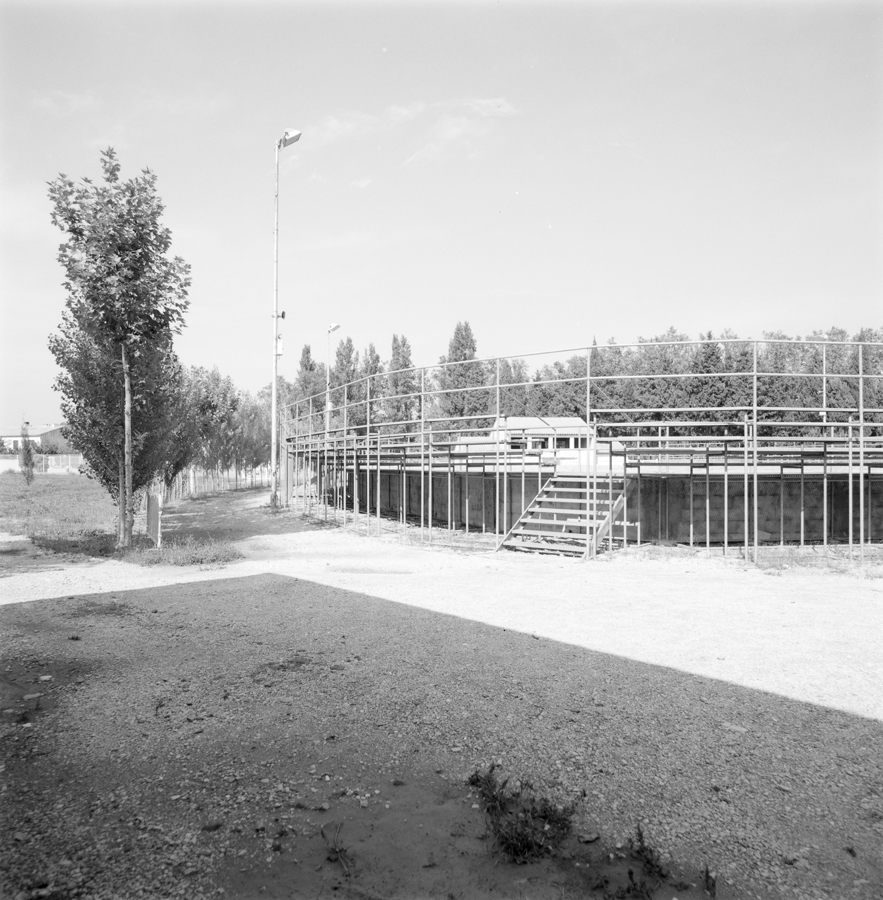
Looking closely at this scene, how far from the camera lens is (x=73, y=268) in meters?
11.8

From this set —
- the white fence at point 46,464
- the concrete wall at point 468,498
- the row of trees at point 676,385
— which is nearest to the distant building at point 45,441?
the white fence at point 46,464

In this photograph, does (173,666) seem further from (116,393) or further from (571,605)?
(116,393)

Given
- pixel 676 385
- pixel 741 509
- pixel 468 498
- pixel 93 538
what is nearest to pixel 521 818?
pixel 741 509

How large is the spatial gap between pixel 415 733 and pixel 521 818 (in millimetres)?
1149

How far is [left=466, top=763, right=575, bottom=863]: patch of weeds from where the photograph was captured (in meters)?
2.81

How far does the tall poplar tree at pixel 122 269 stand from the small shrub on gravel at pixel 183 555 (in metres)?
0.90

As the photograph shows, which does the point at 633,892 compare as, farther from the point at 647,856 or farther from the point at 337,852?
the point at 337,852

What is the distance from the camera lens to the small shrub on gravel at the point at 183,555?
10961 mm

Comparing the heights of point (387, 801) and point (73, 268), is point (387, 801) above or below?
below

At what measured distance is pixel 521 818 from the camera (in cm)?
304

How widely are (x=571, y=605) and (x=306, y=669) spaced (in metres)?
3.71

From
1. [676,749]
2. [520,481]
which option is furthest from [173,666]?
[520,481]

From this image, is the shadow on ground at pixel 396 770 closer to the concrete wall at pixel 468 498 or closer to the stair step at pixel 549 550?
the stair step at pixel 549 550

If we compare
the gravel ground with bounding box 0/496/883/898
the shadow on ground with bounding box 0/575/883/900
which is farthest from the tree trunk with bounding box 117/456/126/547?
the shadow on ground with bounding box 0/575/883/900
